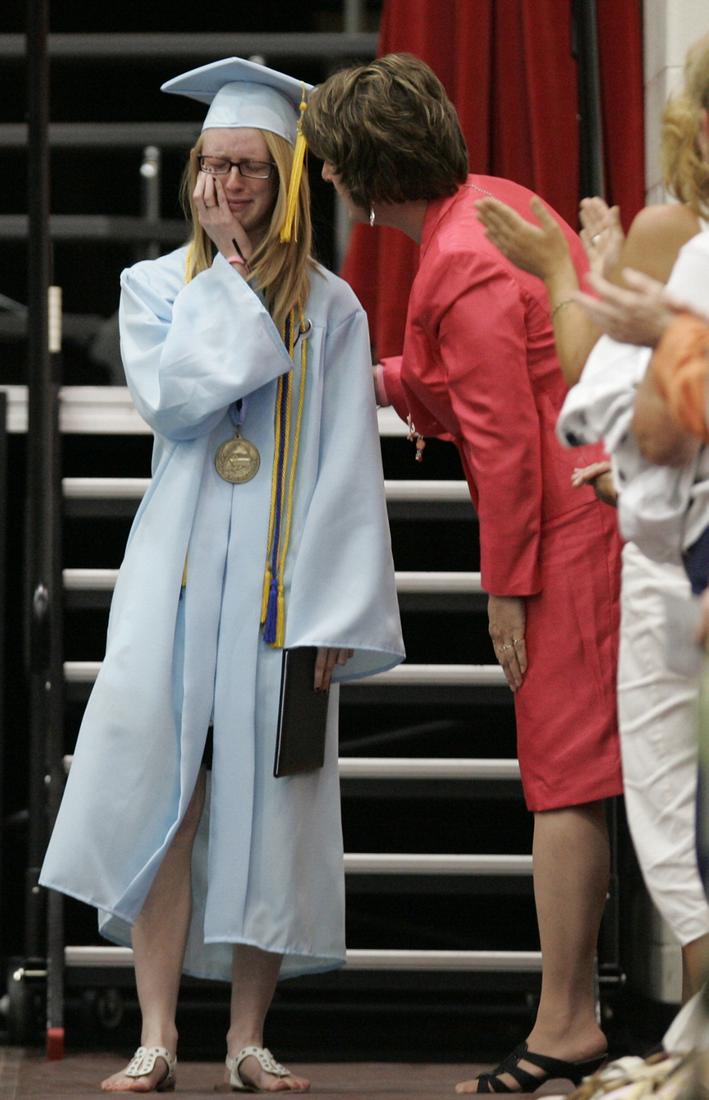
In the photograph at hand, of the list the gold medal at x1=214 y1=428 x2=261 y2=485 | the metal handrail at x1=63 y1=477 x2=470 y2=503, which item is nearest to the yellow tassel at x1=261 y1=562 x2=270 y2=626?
the gold medal at x1=214 y1=428 x2=261 y2=485

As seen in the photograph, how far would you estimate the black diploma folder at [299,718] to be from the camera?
315 cm

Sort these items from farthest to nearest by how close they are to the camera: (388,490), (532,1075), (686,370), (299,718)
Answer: (388,490) < (299,718) < (532,1075) < (686,370)

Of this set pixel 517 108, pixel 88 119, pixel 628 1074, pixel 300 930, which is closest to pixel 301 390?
pixel 300 930

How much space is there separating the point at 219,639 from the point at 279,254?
27.4 inches

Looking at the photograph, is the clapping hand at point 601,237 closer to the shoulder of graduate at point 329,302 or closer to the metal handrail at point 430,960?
the shoulder of graduate at point 329,302

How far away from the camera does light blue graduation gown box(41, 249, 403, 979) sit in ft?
10.3

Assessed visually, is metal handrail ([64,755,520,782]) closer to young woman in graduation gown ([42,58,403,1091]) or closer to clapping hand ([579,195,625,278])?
young woman in graduation gown ([42,58,403,1091])

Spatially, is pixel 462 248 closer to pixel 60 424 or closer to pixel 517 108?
pixel 60 424

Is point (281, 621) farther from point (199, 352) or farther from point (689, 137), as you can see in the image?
point (689, 137)

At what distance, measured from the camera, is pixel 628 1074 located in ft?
7.08

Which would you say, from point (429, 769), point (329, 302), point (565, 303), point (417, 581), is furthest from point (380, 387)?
point (565, 303)

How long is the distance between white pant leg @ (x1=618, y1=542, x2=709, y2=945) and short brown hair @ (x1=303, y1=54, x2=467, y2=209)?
93 cm

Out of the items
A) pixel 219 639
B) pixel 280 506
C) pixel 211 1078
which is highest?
pixel 280 506

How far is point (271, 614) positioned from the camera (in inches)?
126
